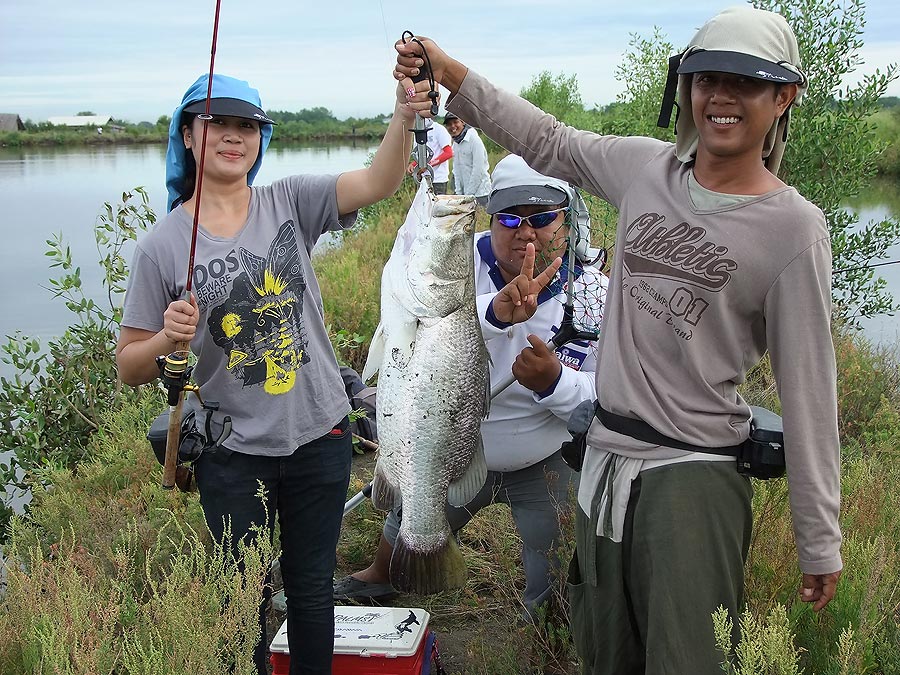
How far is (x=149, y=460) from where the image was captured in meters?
4.98

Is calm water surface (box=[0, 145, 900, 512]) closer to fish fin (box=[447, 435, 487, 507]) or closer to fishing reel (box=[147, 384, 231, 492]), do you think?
fishing reel (box=[147, 384, 231, 492])

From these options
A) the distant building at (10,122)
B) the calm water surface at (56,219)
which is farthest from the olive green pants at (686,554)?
the distant building at (10,122)

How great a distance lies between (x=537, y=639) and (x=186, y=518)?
2.01 m

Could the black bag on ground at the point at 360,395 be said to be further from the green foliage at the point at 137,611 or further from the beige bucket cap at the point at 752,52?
the beige bucket cap at the point at 752,52

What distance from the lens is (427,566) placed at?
282cm

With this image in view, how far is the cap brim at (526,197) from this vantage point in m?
3.38

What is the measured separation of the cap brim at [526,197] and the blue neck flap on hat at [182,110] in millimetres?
1015

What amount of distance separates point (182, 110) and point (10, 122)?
2328 inches

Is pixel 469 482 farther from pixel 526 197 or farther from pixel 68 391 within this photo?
pixel 68 391

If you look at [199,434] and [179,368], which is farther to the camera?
[199,434]

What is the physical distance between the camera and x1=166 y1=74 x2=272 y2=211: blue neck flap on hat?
2.83 m

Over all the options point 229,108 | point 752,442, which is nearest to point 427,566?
point 752,442

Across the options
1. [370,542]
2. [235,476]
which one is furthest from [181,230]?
[370,542]

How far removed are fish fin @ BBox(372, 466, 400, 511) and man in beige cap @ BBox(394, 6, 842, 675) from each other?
683mm
